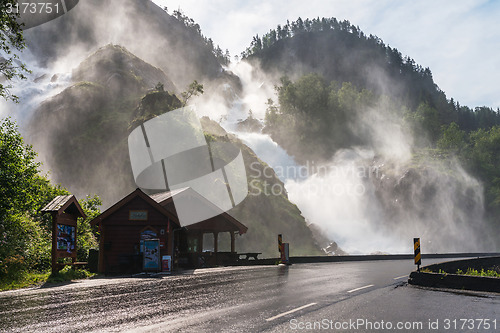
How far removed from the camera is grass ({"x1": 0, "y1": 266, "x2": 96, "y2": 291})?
1655 centimetres

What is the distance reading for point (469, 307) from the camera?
941 centimetres

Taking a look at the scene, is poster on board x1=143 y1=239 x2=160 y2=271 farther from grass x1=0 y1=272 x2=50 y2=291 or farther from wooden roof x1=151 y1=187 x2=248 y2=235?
wooden roof x1=151 y1=187 x2=248 y2=235

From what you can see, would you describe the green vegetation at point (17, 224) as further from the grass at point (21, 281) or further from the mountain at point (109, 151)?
the mountain at point (109, 151)

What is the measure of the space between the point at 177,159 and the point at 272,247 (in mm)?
22344

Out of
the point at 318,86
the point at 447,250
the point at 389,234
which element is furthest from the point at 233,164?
the point at 318,86

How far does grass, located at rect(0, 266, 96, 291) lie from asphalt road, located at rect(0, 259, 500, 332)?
5.02 m

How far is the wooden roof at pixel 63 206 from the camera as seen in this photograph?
1950 cm

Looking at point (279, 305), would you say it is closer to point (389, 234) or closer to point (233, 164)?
point (233, 164)

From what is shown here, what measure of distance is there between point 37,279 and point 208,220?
49.3ft

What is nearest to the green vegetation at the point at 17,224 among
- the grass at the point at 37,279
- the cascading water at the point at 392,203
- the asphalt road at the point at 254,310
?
the grass at the point at 37,279

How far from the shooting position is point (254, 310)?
8898 millimetres

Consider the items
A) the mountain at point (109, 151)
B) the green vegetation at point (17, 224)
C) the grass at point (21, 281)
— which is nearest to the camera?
the grass at point (21, 281)

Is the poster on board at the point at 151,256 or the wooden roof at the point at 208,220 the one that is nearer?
the poster on board at the point at 151,256

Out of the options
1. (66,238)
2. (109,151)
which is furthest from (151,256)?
(109,151)
